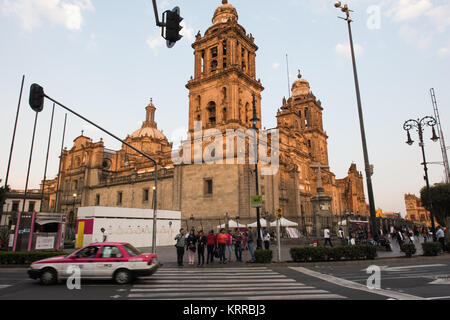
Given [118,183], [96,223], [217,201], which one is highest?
[118,183]

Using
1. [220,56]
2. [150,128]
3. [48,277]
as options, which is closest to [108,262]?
[48,277]

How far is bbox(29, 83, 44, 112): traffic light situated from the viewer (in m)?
9.91

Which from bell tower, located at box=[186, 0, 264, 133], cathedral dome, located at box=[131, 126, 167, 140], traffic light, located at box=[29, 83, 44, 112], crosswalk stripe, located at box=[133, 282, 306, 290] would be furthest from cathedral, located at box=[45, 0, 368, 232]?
traffic light, located at box=[29, 83, 44, 112]

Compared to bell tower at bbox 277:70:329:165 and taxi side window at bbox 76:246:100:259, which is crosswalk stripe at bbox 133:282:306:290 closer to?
taxi side window at bbox 76:246:100:259

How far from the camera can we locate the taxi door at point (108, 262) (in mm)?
9391

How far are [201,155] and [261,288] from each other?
91.9ft

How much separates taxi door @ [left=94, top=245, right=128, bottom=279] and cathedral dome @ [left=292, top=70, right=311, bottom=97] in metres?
65.3

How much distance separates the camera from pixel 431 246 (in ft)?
52.7

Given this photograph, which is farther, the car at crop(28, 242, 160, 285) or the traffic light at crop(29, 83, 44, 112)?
Answer: the traffic light at crop(29, 83, 44, 112)

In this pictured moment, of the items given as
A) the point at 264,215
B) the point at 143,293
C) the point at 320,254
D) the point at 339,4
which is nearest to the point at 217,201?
the point at 264,215

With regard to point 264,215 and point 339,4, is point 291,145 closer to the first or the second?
point 264,215

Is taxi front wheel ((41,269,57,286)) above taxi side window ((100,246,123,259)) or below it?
below

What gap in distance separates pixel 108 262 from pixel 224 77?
1233 inches

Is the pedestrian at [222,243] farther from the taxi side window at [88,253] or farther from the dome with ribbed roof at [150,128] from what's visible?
the dome with ribbed roof at [150,128]
